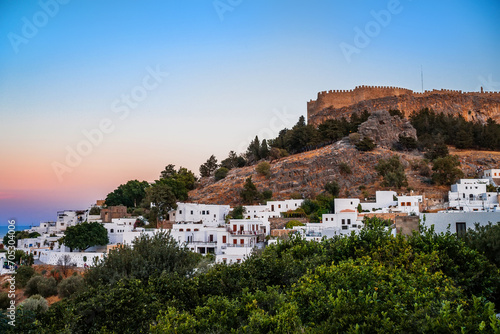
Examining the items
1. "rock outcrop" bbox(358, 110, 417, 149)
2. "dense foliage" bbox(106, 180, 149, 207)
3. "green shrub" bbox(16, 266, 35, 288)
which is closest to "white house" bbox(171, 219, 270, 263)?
"green shrub" bbox(16, 266, 35, 288)

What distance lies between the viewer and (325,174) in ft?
171

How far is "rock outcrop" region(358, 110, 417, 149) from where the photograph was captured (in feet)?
190

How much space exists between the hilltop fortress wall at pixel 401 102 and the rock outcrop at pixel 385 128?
5592 millimetres

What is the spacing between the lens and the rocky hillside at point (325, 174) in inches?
1961

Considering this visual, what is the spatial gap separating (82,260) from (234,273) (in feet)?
75.9

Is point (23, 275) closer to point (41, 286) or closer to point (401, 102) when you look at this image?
point (41, 286)

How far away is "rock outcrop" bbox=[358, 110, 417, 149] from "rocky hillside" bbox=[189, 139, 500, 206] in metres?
1.88

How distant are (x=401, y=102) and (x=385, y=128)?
1009cm

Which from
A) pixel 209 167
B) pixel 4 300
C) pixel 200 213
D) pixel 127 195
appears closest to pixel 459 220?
pixel 4 300

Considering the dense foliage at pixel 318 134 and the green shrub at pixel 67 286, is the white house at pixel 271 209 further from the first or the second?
the dense foliage at pixel 318 134

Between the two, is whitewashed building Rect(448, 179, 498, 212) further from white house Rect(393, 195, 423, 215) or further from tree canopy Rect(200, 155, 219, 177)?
tree canopy Rect(200, 155, 219, 177)

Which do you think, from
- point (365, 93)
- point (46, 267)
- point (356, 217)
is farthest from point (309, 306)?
point (365, 93)

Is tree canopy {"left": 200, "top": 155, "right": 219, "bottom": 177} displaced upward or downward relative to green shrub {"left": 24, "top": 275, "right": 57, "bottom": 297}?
upward

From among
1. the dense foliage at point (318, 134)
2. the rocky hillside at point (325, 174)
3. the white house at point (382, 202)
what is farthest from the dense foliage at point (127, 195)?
the white house at point (382, 202)
